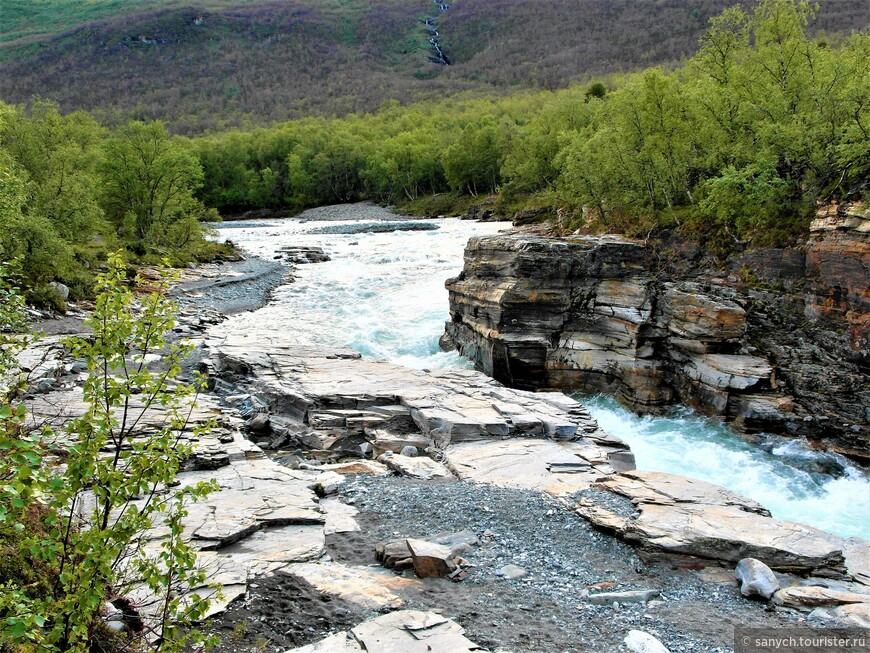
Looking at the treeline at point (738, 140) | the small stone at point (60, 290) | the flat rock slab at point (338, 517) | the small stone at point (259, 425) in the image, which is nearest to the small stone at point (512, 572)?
the flat rock slab at point (338, 517)

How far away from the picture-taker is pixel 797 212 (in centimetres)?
1920

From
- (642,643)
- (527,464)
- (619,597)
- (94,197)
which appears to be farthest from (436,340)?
(94,197)

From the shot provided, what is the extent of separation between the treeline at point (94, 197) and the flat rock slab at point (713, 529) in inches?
1057

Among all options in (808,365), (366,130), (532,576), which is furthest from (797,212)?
(366,130)

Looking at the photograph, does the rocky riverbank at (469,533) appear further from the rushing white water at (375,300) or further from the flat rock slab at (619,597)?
the rushing white water at (375,300)

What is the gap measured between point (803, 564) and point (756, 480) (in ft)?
22.9

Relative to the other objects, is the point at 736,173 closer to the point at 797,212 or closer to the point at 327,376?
the point at 797,212

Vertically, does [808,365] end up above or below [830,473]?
above

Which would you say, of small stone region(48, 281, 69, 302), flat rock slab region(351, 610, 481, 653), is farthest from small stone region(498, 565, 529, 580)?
small stone region(48, 281, 69, 302)

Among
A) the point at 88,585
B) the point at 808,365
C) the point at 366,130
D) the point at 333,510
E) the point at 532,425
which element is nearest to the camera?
the point at 88,585

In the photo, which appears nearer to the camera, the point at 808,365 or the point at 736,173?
the point at 808,365

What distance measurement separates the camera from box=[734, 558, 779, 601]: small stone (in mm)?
8719

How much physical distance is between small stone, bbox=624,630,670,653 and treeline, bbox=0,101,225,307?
28.1 m

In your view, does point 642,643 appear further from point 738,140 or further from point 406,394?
point 738,140
